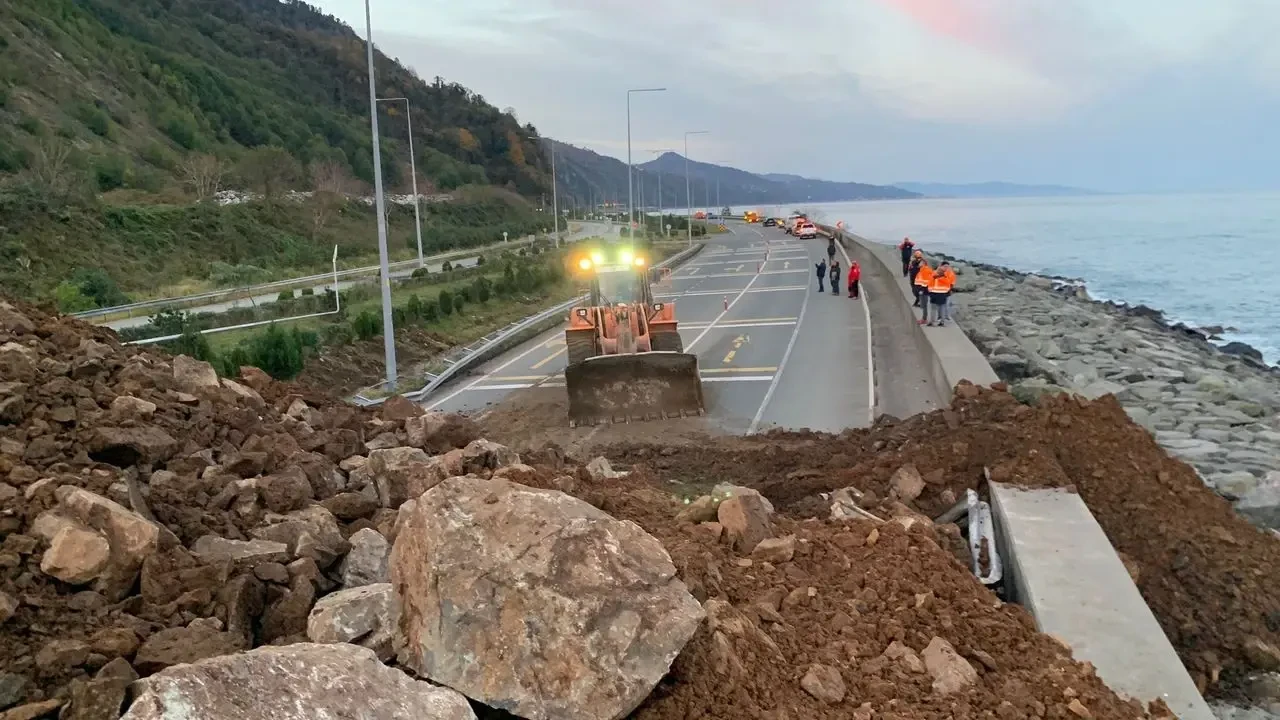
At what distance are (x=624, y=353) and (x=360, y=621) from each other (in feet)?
43.8

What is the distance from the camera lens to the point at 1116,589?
21.7 ft

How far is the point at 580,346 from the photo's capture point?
17.9 metres

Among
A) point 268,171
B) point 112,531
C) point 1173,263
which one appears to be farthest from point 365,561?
point 1173,263

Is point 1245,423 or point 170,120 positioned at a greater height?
point 170,120

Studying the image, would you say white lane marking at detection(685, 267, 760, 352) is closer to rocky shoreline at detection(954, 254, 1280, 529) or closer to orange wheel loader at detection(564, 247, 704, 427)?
orange wheel loader at detection(564, 247, 704, 427)

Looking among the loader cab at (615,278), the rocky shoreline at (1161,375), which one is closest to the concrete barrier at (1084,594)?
the rocky shoreline at (1161,375)

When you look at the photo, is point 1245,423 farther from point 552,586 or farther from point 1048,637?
point 552,586

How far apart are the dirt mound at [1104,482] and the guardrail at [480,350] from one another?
8210 mm

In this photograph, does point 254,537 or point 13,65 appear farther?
point 13,65

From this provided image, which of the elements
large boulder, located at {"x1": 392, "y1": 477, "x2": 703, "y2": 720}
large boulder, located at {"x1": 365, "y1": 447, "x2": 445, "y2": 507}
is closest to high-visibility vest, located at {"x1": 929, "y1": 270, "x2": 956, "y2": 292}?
large boulder, located at {"x1": 365, "y1": 447, "x2": 445, "y2": 507}

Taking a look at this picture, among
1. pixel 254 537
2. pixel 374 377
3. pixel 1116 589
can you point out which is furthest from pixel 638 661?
pixel 374 377

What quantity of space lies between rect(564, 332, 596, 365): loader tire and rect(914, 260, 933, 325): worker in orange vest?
26.9 ft

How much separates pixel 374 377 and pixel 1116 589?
691 inches

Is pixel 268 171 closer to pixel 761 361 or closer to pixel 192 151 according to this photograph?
pixel 192 151
